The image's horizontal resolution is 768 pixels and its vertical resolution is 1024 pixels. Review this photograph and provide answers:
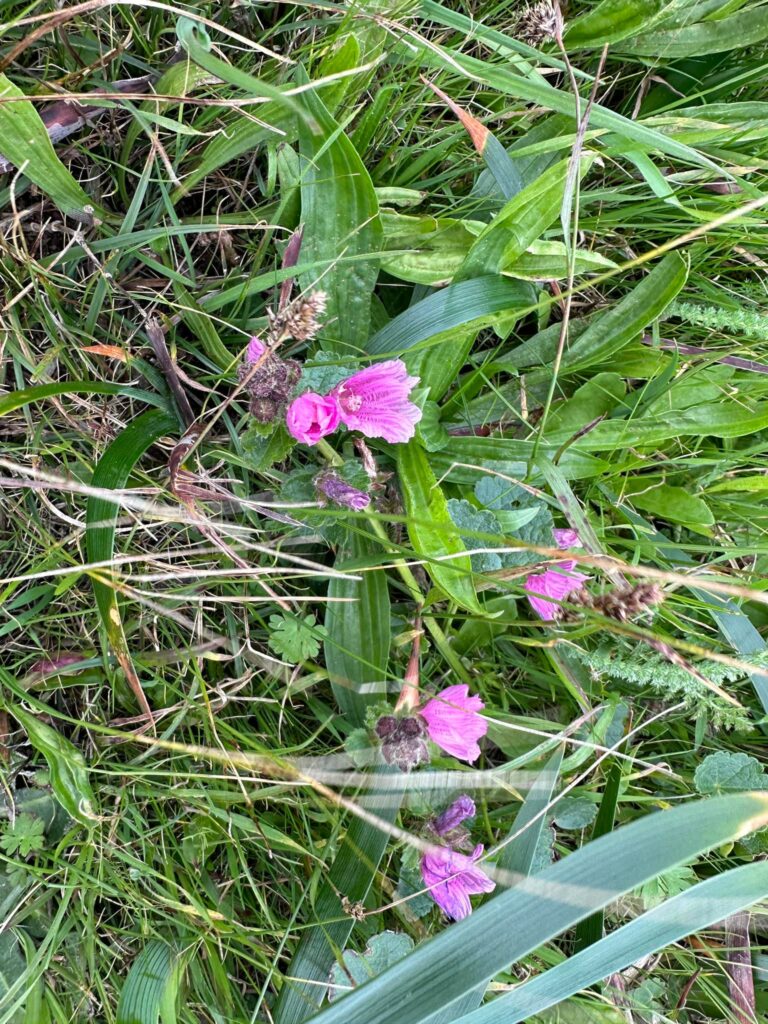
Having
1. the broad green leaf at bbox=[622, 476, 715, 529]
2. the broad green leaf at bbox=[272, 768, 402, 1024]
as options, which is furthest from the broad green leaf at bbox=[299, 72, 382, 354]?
the broad green leaf at bbox=[272, 768, 402, 1024]

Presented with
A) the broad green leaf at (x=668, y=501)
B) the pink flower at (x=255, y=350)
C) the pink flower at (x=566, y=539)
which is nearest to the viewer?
the pink flower at (x=255, y=350)

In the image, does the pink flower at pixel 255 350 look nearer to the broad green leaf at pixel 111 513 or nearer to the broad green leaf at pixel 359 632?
the broad green leaf at pixel 111 513

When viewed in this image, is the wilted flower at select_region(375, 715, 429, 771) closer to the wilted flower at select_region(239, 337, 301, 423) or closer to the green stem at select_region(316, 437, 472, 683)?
the green stem at select_region(316, 437, 472, 683)

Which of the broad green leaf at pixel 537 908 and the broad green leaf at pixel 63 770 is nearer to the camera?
the broad green leaf at pixel 537 908

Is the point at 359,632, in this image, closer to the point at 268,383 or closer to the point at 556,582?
the point at 556,582

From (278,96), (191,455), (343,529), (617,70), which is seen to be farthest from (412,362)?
(617,70)

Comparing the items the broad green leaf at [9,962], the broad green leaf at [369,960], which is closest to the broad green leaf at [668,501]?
the broad green leaf at [369,960]
